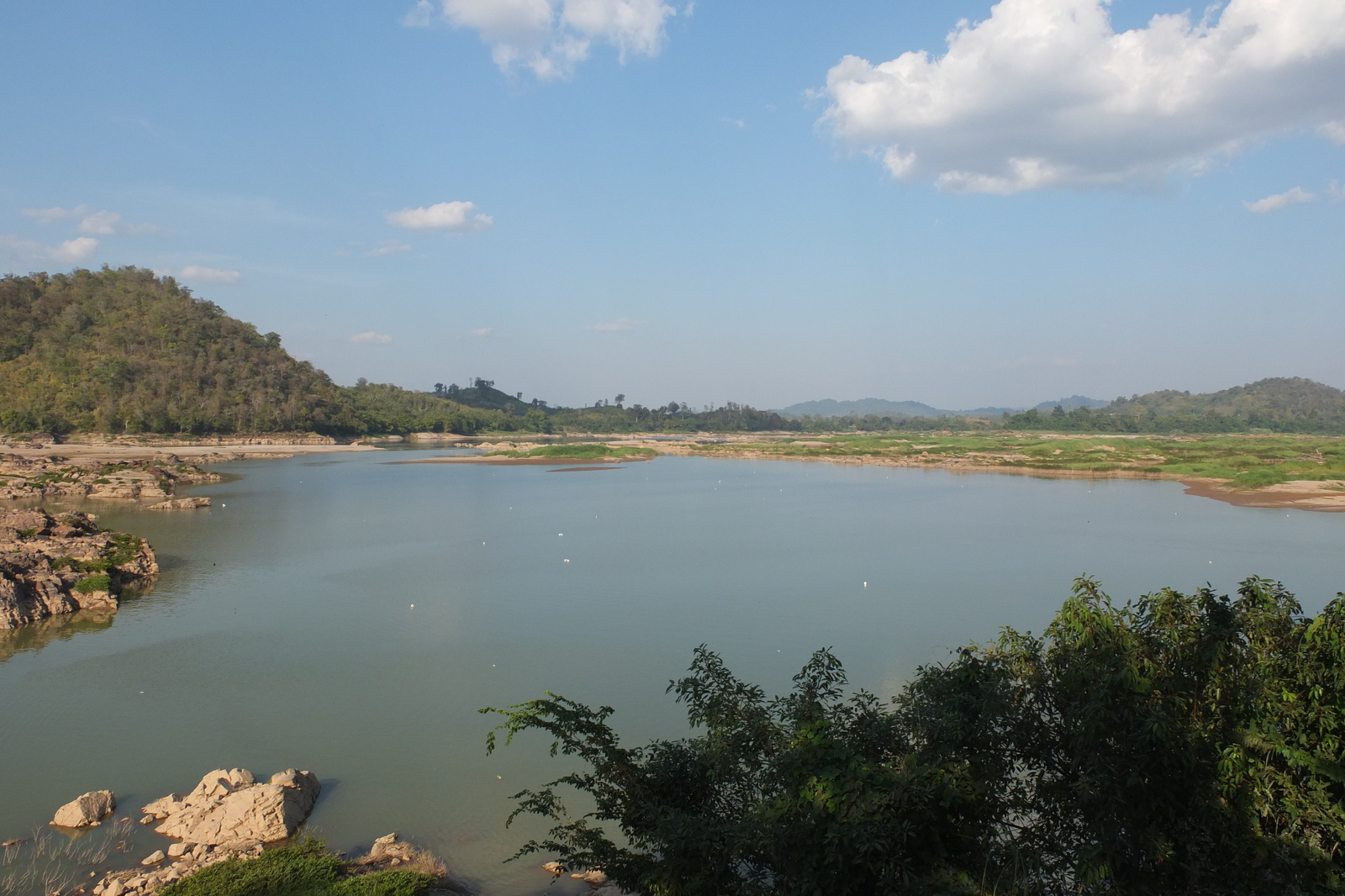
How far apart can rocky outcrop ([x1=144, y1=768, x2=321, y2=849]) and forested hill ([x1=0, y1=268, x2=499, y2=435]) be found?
72009 mm

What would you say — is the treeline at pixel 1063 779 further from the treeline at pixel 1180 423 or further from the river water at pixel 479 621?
the treeline at pixel 1180 423

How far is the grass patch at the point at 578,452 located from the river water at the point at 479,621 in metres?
34.3

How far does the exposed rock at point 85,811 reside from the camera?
7.48 metres

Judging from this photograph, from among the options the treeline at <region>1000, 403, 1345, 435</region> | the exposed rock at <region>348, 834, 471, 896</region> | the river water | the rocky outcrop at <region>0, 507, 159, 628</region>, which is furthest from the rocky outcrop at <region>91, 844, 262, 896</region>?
the treeline at <region>1000, 403, 1345, 435</region>

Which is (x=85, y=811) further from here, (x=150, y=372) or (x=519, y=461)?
(x=150, y=372)

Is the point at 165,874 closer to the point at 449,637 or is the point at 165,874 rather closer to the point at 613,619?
the point at 449,637

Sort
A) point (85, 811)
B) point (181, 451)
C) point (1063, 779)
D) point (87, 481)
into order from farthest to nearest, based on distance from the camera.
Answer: point (181, 451) → point (87, 481) → point (85, 811) → point (1063, 779)

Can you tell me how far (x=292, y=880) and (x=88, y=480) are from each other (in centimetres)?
3678

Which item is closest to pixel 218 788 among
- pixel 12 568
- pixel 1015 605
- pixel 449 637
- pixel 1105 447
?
pixel 449 637

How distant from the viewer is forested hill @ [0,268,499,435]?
68312mm

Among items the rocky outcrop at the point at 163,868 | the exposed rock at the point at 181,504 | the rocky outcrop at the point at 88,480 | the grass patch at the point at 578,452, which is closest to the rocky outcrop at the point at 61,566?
the exposed rock at the point at 181,504

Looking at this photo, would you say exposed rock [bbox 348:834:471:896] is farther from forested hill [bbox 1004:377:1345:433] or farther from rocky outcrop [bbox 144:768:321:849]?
forested hill [bbox 1004:377:1345:433]

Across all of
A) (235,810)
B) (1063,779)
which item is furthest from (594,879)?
(1063,779)

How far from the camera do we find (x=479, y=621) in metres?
15.2
